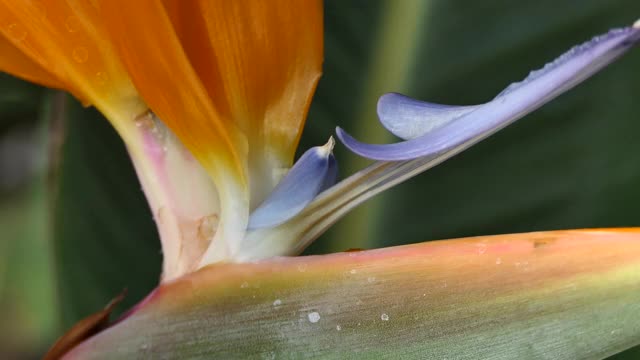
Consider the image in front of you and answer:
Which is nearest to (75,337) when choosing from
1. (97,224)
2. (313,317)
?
(313,317)

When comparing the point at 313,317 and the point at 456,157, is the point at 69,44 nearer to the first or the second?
the point at 313,317

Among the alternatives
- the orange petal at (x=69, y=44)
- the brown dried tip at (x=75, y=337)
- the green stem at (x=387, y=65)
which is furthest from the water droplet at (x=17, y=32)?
the green stem at (x=387, y=65)

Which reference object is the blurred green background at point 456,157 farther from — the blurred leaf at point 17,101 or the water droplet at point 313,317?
the water droplet at point 313,317

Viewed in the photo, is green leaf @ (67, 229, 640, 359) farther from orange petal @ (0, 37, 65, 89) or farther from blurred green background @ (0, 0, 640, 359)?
blurred green background @ (0, 0, 640, 359)

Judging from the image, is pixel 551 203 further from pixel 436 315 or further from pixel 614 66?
Result: pixel 436 315

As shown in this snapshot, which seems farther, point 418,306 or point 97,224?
point 97,224

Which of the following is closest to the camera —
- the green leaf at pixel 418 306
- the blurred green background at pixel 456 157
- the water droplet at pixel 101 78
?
the green leaf at pixel 418 306

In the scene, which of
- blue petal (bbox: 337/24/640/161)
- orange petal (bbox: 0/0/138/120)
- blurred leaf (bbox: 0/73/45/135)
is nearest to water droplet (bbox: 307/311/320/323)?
blue petal (bbox: 337/24/640/161)
